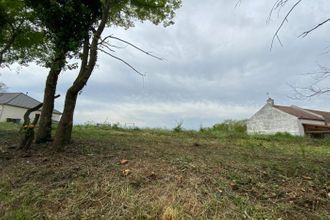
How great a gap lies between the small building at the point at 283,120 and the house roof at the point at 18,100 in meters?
23.2

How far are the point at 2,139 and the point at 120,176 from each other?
483 cm

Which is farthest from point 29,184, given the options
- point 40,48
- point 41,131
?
point 40,48

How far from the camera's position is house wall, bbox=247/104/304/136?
91.6ft

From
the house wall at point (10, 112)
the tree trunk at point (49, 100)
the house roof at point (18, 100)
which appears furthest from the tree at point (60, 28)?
the house roof at point (18, 100)

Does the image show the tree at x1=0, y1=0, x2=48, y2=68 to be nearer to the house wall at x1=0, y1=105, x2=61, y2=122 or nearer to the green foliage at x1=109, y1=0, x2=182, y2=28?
the green foliage at x1=109, y1=0, x2=182, y2=28

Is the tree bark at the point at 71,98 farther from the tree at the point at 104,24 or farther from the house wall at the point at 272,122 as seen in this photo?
the house wall at the point at 272,122

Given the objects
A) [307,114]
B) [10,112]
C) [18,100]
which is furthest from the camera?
[18,100]

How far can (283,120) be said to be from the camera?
28656 millimetres

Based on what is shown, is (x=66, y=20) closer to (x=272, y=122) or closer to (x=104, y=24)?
(x=104, y=24)

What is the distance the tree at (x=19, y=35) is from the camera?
831 cm

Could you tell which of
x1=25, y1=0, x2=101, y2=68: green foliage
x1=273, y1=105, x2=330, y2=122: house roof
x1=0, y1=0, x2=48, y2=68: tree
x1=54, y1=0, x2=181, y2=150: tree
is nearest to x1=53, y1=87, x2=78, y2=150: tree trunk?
x1=54, y1=0, x2=181, y2=150: tree

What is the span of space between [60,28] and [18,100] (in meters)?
34.0

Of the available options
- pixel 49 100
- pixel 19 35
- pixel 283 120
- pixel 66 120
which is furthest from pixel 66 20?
pixel 283 120

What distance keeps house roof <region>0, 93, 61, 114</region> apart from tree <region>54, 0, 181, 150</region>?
31.3 m
